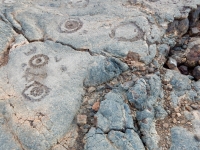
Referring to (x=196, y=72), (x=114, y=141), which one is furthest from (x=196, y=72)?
(x=114, y=141)

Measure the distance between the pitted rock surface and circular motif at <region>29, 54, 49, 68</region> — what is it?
0.4 inches

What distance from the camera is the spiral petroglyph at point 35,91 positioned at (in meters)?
2.29

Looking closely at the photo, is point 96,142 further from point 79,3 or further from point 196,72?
point 79,3

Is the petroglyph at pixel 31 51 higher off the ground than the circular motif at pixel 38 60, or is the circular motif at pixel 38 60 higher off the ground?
the petroglyph at pixel 31 51

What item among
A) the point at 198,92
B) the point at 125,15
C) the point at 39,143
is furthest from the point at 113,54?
the point at 39,143

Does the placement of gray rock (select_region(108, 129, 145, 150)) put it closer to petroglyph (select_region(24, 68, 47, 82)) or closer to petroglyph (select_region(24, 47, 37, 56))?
petroglyph (select_region(24, 68, 47, 82))

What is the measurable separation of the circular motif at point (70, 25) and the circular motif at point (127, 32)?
43 cm

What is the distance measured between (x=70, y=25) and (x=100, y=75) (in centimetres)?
90

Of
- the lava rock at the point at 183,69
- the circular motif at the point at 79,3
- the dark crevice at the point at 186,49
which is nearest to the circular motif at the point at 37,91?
the dark crevice at the point at 186,49

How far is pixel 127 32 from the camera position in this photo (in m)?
2.88

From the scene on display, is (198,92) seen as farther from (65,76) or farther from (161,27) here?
(65,76)

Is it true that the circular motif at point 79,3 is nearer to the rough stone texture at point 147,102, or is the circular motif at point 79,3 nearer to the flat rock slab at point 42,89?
the flat rock slab at point 42,89

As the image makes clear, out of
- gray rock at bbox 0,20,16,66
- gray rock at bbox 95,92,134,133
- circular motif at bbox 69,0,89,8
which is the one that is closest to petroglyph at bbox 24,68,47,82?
gray rock at bbox 0,20,16,66

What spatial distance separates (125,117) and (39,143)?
74 centimetres
